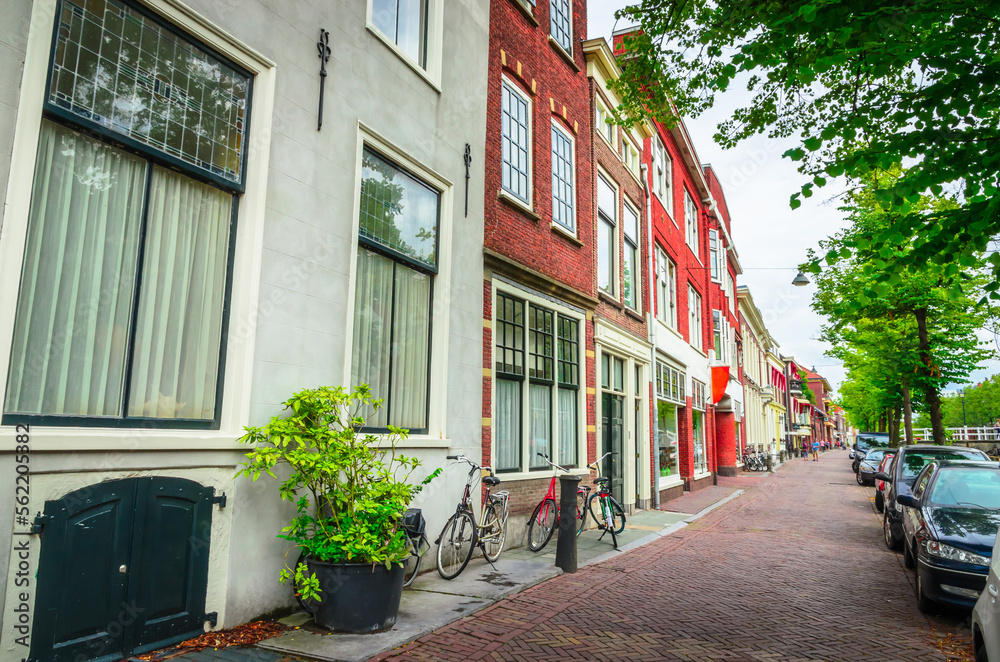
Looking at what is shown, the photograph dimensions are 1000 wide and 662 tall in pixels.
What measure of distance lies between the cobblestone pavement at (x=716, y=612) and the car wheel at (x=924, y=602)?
186mm

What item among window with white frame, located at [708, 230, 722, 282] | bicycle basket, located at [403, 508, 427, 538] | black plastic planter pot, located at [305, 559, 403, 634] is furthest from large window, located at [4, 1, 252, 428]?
window with white frame, located at [708, 230, 722, 282]

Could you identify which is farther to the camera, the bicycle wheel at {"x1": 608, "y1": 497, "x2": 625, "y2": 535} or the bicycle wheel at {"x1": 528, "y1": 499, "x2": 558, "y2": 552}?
the bicycle wheel at {"x1": 608, "y1": 497, "x2": 625, "y2": 535}

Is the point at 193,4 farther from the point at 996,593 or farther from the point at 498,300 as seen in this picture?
the point at 996,593

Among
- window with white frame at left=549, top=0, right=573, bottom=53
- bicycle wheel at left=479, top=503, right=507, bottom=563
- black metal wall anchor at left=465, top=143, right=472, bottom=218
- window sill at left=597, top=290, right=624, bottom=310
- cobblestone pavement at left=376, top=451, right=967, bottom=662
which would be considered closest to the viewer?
cobblestone pavement at left=376, top=451, right=967, bottom=662

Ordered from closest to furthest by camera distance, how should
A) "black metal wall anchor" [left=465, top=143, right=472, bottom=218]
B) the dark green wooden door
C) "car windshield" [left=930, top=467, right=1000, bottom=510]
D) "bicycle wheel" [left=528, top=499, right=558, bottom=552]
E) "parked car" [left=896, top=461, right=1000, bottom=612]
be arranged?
the dark green wooden door, "parked car" [left=896, top=461, right=1000, bottom=612], "car windshield" [left=930, top=467, right=1000, bottom=510], "black metal wall anchor" [left=465, top=143, right=472, bottom=218], "bicycle wheel" [left=528, top=499, right=558, bottom=552]

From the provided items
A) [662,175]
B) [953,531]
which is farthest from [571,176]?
[662,175]

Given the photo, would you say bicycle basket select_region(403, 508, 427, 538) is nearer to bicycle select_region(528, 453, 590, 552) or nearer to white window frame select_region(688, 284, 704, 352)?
bicycle select_region(528, 453, 590, 552)

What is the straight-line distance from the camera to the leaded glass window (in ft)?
14.9

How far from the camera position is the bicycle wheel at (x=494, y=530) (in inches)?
335

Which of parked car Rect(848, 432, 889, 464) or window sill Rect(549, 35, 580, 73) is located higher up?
window sill Rect(549, 35, 580, 73)

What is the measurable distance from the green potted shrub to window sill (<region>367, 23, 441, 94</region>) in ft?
13.4

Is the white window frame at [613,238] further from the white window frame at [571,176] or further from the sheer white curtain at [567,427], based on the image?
the sheer white curtain at [567,427]

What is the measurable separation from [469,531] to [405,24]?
6201 millimetres

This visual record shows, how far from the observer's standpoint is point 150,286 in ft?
16.4
